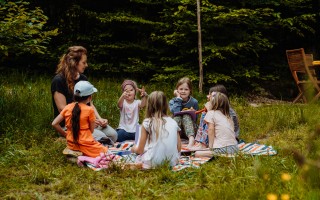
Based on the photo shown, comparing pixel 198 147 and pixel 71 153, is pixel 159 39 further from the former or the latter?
pixel 71 153

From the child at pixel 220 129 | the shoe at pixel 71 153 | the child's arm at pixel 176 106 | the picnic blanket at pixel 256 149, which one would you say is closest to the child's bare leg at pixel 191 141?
the child's arm at pixel 176 106

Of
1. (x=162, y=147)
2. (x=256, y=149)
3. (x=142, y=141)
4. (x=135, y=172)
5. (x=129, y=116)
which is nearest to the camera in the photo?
(x=135, y=172)

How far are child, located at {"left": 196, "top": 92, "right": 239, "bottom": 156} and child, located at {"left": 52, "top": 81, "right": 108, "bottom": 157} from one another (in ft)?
4.31

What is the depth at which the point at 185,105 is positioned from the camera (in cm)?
673

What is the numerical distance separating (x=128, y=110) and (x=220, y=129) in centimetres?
179

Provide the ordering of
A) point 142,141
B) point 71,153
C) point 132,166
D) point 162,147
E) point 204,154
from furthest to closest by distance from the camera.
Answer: point 204,154 → point 71,153 → point 142,141 → point 162,147 → point 132,166

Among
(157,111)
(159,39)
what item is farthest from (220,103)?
(159,39)

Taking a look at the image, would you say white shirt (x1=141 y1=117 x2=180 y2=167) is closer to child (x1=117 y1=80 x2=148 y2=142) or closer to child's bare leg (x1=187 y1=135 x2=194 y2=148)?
child's bare leg (x1=187 y1=135 x2=194 y2=148)

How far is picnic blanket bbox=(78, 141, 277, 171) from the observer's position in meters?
4.79

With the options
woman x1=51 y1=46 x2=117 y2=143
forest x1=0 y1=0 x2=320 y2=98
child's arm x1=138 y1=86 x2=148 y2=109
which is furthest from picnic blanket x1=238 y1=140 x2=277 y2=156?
forest x1=0 y1=0 x2=320 y2=98

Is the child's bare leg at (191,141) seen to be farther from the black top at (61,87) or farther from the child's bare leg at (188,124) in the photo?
the black top at (61,87)

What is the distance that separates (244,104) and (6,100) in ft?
15.7

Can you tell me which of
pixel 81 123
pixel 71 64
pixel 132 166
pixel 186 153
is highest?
pixel 71 64

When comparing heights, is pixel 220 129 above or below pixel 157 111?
below
